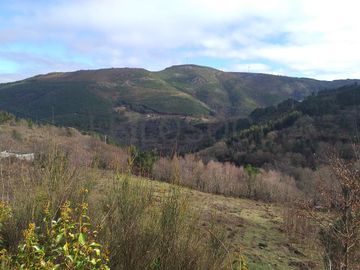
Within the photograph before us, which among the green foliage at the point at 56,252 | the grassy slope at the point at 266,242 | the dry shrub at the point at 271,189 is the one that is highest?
the green foliage at the point at 56,252

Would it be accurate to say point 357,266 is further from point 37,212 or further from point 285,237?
point 285,237

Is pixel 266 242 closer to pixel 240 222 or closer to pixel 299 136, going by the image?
pixel 240 222

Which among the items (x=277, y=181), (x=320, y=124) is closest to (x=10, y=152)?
(x=277, y=181)

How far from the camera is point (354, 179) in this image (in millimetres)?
5605

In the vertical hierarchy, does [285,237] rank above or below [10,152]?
below

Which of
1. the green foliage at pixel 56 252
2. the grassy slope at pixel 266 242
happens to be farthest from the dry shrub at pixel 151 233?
the green foliage at pixel 56 252

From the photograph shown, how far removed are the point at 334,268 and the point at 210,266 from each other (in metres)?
2.73

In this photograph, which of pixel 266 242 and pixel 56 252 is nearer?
pixel 56 252

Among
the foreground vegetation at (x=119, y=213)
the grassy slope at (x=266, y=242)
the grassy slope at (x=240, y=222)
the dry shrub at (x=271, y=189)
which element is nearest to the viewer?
the foreground vegetation at (x=119, y=213)

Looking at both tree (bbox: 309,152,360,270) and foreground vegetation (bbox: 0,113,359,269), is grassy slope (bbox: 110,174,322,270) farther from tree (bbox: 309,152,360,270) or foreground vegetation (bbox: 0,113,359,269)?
tree (bbox: 309,152,360,270)

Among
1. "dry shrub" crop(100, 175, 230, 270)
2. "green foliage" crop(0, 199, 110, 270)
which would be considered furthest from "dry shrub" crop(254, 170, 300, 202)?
"green foliage" crop(0, 199, 110, 270)

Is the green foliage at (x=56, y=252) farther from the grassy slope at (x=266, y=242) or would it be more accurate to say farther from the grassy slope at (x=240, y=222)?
the grassy slope at (x=266, y=242)

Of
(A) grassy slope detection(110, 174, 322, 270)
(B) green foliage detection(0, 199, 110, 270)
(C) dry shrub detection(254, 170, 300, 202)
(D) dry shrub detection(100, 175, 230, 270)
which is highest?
(B) green foliage detection(0, 199, 110, 270)

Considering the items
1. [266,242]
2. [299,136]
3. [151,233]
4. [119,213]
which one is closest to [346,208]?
[151,233]
